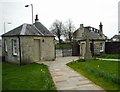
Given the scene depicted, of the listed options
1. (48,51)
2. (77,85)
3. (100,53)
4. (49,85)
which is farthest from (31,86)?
(100,53)

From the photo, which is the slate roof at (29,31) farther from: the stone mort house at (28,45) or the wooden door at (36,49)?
the wooden door at (36,49)

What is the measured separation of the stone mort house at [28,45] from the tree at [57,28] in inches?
1786

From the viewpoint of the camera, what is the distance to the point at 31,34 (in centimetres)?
2417

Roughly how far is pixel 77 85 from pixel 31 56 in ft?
41.3

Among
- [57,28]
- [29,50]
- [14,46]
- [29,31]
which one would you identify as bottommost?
[29,50]

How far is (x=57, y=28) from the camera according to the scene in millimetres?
74125

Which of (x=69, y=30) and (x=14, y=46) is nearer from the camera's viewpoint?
(x=14, y=46)

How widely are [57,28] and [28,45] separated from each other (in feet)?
167

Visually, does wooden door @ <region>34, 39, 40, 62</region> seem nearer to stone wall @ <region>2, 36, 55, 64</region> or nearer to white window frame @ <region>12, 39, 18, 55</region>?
stone wall @ <region>2, 36, 55, 64</region>

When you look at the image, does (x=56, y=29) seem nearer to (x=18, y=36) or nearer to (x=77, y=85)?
(x=18, y=36)

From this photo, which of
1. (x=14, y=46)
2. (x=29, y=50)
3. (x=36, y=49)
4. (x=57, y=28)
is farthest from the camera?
(x=57, y=28)

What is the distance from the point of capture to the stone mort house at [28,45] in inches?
925

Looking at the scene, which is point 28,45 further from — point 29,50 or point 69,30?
point 69,30

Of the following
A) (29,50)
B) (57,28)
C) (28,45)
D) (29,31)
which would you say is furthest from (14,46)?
(57,28)
